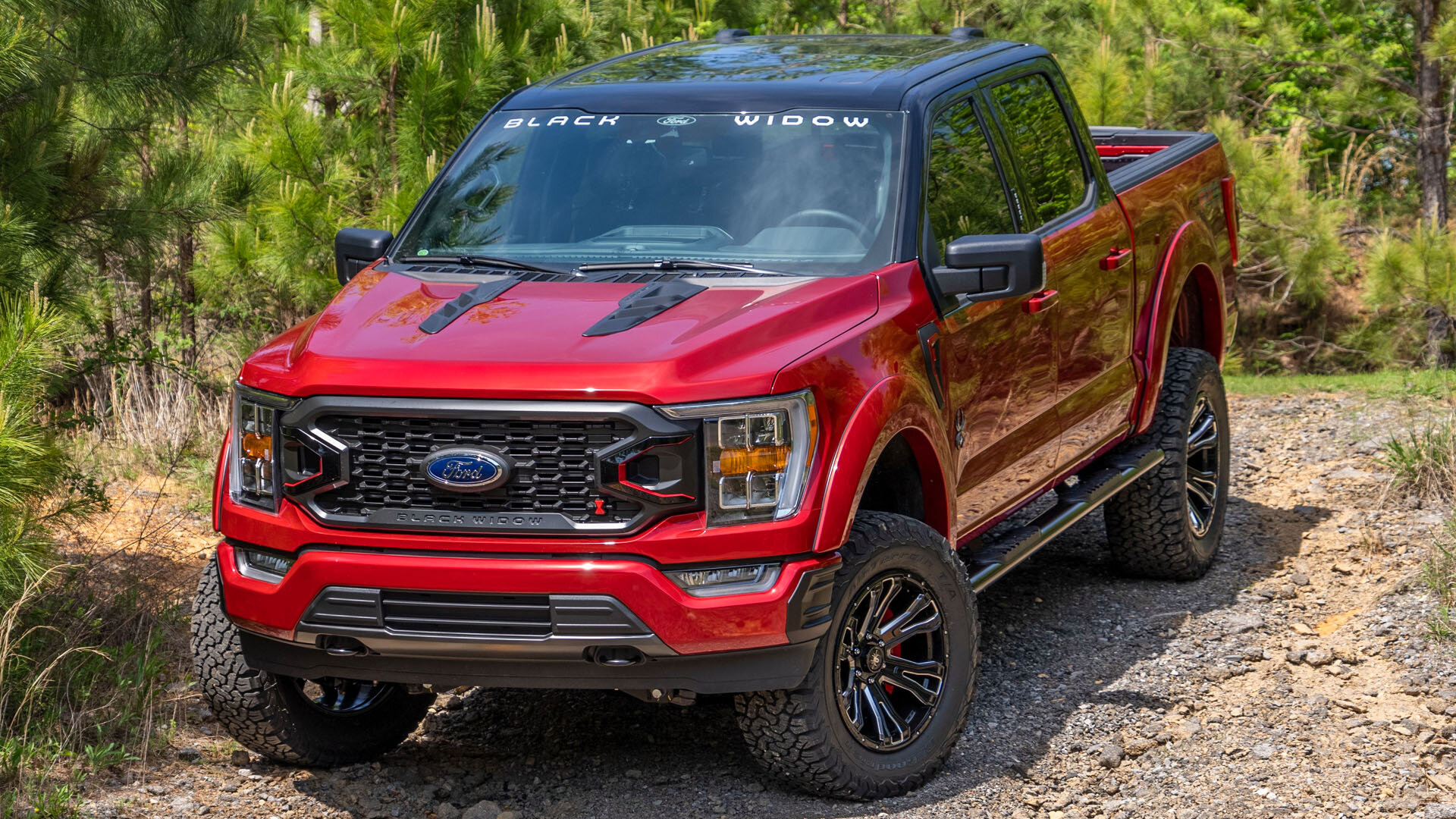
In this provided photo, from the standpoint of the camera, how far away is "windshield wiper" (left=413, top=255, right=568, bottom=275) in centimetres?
488

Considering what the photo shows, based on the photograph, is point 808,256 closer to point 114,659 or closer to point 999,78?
point 999,78

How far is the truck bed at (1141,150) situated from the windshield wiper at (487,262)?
8.59 feet

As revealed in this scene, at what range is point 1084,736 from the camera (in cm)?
514

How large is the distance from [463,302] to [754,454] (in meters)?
1.02

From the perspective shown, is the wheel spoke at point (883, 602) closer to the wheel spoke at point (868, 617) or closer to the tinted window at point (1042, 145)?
the wheel spoke at point (868, 617)

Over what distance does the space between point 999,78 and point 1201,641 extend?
7.50 ft

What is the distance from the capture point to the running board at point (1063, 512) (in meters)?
5.31

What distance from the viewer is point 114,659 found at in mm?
5387

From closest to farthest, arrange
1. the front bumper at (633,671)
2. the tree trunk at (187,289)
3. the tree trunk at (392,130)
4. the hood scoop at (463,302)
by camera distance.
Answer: the front bumper at (633,671) → the hood scoop at (463,302) → the tree trunk at (392,130) → the tree trunk at (187,289)

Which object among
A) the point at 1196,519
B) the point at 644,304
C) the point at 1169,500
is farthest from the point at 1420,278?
the point at 644,304

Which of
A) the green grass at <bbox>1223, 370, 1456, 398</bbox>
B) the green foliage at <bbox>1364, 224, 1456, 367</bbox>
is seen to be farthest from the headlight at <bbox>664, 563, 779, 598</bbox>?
the green foliage at <bbox>1364, 224, 1456, 367</bbox>

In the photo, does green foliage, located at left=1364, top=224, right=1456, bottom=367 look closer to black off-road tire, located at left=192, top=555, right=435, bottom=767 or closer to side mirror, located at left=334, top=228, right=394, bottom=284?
side mirror, located at left=334, top=228, right=394, bottom=284

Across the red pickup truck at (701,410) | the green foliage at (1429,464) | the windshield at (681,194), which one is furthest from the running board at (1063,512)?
the green foliage at (1429,464)

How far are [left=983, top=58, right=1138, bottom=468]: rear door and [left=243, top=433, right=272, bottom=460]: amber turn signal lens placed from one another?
271 centimetres
